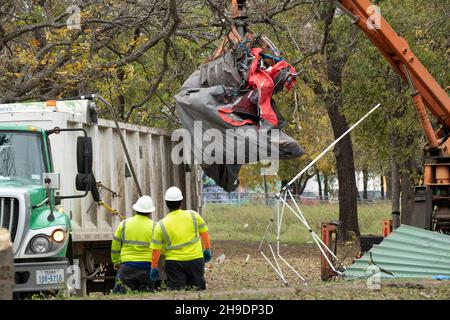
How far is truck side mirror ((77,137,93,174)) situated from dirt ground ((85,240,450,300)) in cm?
162

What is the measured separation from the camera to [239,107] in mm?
14992

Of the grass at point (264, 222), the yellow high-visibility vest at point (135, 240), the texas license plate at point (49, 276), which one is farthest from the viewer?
the grass at point (264, 222)

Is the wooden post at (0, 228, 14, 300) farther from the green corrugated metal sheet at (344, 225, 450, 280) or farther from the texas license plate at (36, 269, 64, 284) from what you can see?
the green corrugated metal sheet at (344, 225, 450, 280)

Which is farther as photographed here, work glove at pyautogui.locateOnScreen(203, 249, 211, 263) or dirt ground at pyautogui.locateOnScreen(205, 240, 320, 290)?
dirt ground at pyautogui.locateOnScreen(205, 240, 320, 290)

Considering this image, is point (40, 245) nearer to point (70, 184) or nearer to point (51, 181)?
point (51, 181)

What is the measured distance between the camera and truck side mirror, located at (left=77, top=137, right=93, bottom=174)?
13.2 m

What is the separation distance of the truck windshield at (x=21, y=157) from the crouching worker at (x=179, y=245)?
1758 millimetres

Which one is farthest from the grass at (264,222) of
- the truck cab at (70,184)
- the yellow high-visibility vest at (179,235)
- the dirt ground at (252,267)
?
the yellow high-visibility vest at (179,235)

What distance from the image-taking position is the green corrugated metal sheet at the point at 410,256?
15016 mm

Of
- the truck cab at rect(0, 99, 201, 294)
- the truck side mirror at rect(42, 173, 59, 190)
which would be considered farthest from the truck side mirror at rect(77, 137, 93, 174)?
the truck side mirror at rect(42, 173, 59, 190)

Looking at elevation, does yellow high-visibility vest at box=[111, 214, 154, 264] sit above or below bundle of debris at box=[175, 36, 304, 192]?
below

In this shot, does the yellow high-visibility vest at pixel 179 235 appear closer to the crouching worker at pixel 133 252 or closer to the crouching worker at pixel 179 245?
the crouching worker at pixel 179 245
